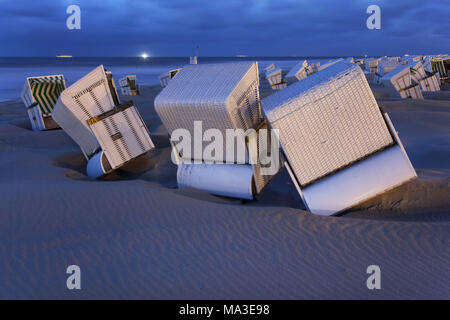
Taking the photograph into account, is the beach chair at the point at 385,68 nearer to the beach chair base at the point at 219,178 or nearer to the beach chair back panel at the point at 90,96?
the beach chair back panel at the point at 90,96

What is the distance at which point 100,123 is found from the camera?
311 inches

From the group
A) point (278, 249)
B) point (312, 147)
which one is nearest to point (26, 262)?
point (278, 249)

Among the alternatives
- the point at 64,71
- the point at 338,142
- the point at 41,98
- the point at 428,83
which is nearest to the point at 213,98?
the point at 338,142

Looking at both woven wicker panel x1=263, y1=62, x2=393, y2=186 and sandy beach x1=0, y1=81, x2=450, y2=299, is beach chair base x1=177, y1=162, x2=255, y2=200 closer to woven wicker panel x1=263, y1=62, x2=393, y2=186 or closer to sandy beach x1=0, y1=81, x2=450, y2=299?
sandy beach x1=0, y1=81, x2=450, y2=299

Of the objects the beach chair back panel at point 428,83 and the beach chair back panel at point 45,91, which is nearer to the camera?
the beach chair back panel at point 45,91

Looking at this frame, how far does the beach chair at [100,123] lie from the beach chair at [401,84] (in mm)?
12589

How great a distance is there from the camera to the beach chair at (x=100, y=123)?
25.6 ft

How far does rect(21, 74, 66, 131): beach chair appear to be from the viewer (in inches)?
505

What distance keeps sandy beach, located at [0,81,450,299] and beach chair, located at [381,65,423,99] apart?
10915 mm

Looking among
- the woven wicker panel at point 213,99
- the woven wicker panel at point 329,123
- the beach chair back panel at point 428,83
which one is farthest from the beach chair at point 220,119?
the beach chair back panel at point 428,83

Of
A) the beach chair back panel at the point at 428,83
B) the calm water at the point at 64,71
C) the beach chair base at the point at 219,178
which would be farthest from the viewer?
the calm water at the point at 64,71

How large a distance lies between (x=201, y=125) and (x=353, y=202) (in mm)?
2492

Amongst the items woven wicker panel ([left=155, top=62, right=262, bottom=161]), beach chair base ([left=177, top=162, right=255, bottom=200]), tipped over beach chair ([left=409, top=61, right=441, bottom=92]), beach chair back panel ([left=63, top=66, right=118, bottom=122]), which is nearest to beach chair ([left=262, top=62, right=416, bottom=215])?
woven wicker panel ([left=155, top=62, right=262, bottom=161])

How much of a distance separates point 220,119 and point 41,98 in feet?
30.5
